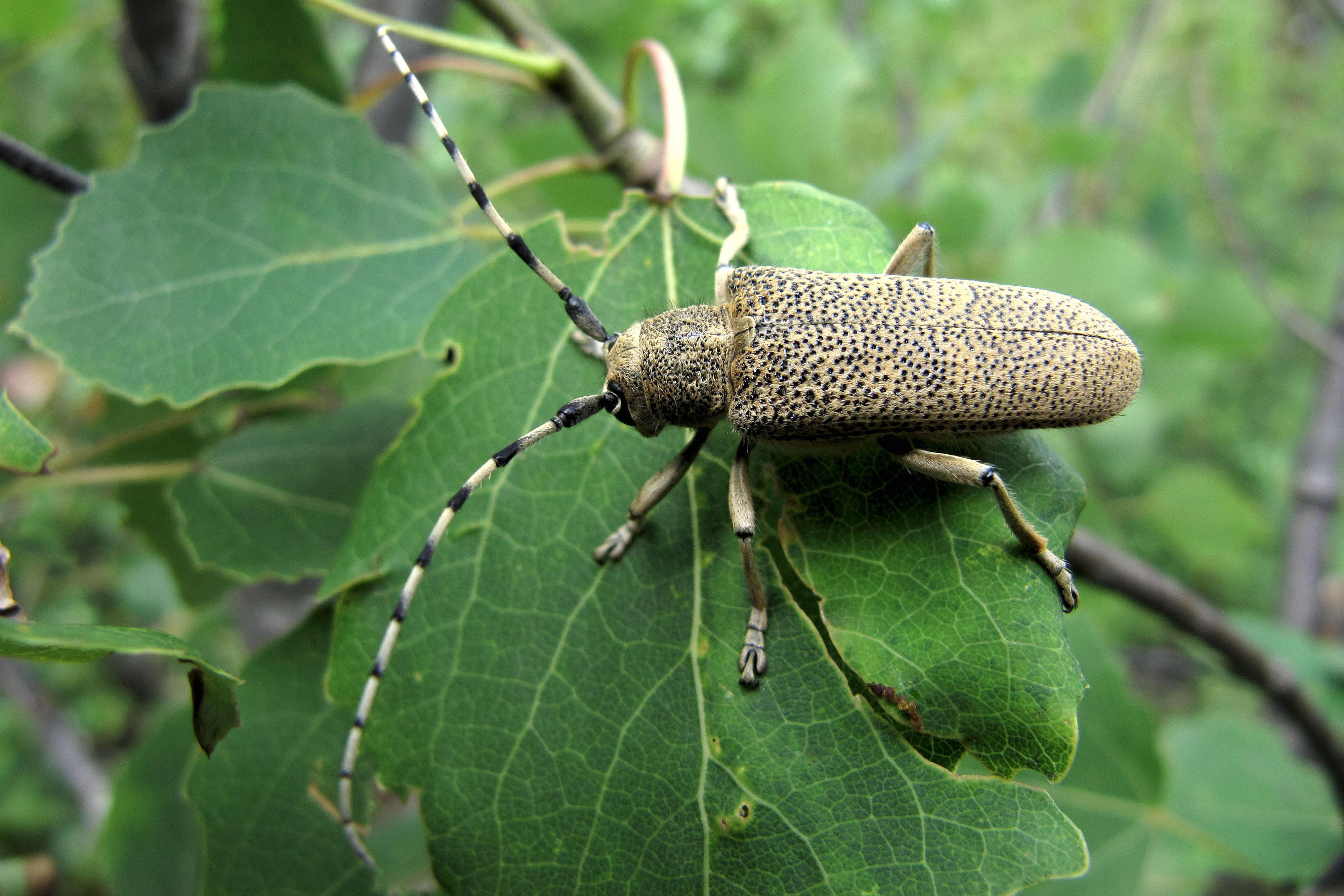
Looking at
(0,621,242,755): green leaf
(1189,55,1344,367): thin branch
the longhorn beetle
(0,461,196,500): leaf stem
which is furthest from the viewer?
(1189,55,1344,367): thin branch

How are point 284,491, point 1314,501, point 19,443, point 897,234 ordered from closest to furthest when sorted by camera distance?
1. point 19,443
2. point 284,491
3. point 897,234
4. point 1314,501

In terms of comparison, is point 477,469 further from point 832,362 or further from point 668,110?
point 668,110

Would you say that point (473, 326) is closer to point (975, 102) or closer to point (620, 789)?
point (620, 789)

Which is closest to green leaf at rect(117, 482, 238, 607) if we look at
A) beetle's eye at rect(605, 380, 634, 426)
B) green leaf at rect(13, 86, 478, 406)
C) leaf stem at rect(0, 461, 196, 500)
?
leaf stem at rect(0, 461, 196, 500)

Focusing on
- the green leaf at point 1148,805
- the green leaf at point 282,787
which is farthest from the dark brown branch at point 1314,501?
the green leaf at point 282,787

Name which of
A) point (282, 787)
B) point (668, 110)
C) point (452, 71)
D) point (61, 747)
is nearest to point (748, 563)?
point (668, 110)

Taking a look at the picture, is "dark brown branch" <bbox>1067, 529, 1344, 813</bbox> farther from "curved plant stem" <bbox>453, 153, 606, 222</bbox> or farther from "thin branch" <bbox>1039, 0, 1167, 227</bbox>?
"thin branch" <bbox>1039, 0, 1167, 227</bbox>
